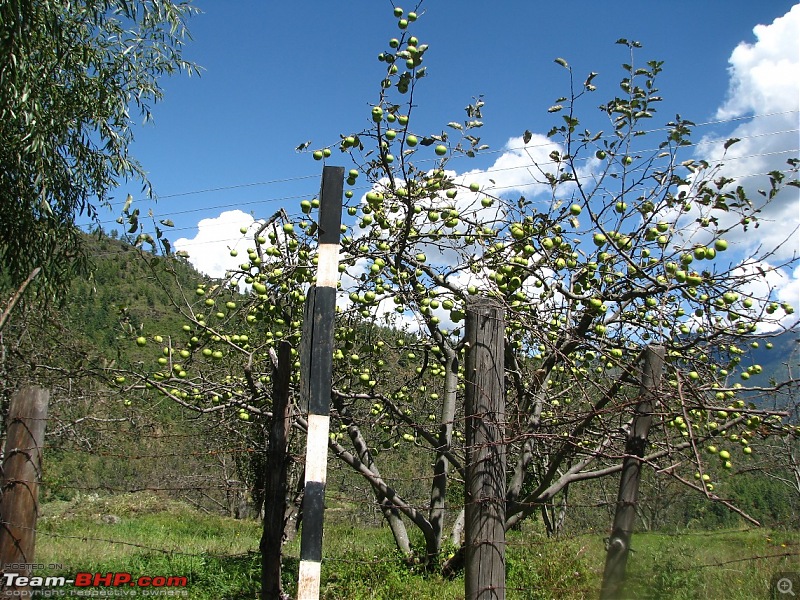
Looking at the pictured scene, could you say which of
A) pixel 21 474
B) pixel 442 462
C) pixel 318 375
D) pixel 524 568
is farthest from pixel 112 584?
pixel 318 375

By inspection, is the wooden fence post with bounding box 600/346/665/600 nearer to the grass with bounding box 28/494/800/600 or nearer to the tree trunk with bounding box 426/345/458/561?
the grass with bounding box 28/494/800/600

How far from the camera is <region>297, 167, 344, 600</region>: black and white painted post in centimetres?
209

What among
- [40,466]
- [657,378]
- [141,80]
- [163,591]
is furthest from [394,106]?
[141,80]

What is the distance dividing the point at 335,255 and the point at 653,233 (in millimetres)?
2172

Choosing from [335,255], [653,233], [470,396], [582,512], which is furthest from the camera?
[582,512]

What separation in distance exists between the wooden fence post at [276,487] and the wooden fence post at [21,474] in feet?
3.95

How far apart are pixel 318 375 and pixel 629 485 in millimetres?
1236

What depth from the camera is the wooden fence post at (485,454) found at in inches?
91.6

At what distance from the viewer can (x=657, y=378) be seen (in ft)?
7.79

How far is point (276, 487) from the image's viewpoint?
2.65 metres

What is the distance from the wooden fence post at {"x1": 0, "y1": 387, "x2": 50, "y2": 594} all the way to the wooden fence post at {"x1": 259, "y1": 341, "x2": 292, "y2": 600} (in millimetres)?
1203

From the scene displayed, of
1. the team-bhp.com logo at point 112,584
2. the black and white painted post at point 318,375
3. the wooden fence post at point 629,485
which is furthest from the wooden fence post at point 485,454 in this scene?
the team-bhp.com logo at point 112,584

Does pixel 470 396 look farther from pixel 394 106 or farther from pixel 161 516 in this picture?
pixel 161 516

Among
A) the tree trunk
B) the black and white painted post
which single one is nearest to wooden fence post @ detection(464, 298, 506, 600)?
the black and white painted post
